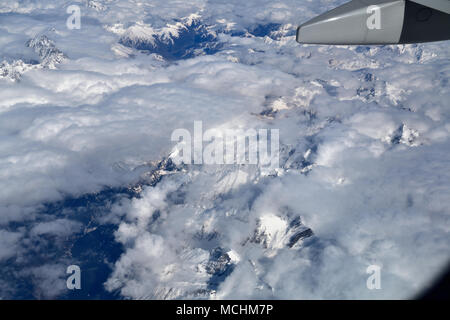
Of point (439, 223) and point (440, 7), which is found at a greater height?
point (440, 7)

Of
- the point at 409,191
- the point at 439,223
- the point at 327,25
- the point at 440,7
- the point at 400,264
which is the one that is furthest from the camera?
the point at 409,191

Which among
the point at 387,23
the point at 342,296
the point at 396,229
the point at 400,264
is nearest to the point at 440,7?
the point at 387,23

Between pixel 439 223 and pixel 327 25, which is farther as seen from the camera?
pixel 439 223
